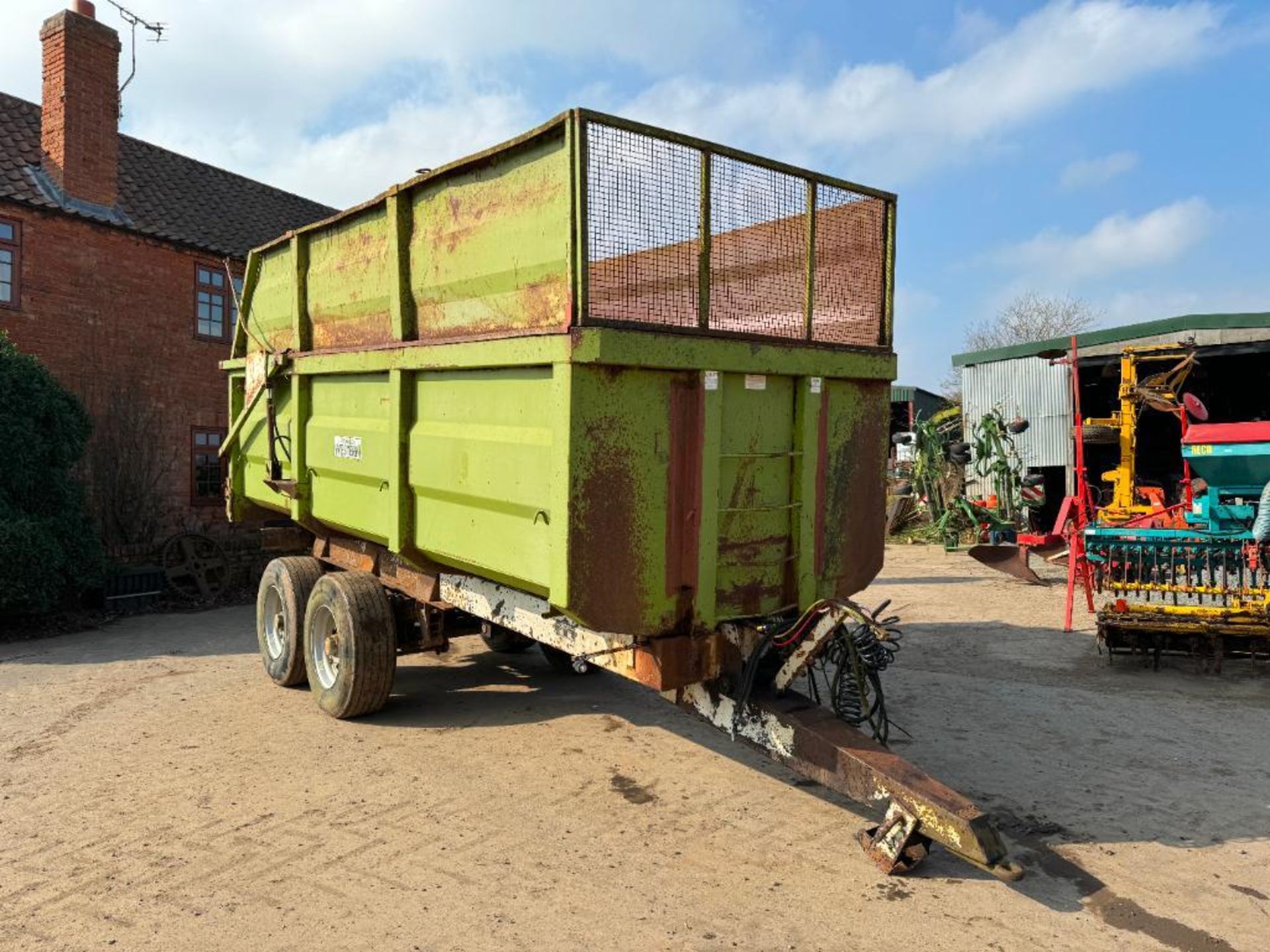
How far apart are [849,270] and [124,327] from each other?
35.8 feet

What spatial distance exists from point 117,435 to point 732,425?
10614mm

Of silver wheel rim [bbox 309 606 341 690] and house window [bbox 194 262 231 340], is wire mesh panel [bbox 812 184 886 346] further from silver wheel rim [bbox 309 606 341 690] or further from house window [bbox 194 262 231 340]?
house window [bbox 194 262 231 340]

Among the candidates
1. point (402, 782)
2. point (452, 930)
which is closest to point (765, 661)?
point (452, 930)

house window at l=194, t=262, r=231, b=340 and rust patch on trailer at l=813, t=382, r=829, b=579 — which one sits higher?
house window at l=194, t=262, r=231, b=340

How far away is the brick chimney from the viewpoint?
1190 cm

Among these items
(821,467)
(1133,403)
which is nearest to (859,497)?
(821,467)

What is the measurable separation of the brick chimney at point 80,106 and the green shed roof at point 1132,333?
1374 cm

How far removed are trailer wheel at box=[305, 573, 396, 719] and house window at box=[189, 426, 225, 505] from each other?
27.0 ft

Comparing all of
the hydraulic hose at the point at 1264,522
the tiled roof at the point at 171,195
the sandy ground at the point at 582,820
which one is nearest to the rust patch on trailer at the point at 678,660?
the sandy ground at the point at 582,820

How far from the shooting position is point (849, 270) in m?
4.60

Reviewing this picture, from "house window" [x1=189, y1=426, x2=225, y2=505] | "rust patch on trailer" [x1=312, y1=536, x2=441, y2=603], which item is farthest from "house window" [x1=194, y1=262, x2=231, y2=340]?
"rust patch on trailer" [x1=312, y1=536, x2=441, y2=603]

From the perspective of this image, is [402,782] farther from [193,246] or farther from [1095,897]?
[193,246]

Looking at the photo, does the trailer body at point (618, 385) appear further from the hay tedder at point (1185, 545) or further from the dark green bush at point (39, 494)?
the dark green bush at point (39, 494)

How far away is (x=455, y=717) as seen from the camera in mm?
5734
